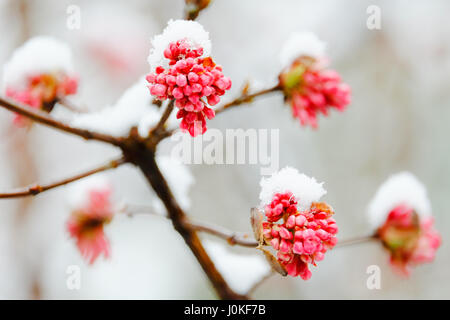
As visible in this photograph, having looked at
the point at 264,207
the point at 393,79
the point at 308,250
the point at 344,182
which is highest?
the point at 393,79

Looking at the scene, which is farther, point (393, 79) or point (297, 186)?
point (393, 79)

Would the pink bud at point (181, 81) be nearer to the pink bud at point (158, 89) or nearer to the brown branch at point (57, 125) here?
the pink bud at point (158, 89)

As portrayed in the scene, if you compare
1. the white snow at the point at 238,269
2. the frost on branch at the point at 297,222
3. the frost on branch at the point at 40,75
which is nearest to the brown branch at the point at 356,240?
the white snow at the point at 238,269

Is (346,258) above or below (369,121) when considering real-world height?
below

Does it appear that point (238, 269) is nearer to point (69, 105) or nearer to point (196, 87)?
point (69, 105)

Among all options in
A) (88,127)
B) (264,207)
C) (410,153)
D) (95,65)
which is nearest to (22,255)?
(95,65)
